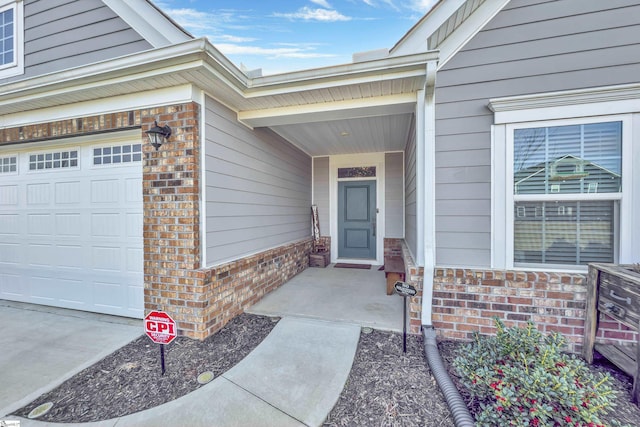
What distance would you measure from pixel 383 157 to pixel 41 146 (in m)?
5.63

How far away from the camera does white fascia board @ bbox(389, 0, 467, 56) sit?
245 cm

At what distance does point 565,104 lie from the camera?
240 centimetres

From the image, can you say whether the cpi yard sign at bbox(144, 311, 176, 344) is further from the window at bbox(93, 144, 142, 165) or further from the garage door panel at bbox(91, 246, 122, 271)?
the window at bbox(93, 144, 142, 165)

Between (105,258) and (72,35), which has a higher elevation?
(72,35)

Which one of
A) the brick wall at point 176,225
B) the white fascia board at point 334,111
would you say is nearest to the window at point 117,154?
the brick wall at point 176,225

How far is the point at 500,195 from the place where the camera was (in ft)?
8.49

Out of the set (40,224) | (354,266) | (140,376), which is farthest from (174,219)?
(354,266)

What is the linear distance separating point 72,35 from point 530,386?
5.57 metres

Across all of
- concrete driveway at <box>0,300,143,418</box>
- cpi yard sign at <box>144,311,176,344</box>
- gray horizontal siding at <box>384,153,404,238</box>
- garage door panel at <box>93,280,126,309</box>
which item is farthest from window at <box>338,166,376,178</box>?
cpi yard sign at <box>144,311,176,344</box>

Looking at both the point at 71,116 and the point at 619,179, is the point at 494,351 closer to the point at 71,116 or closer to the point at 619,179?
the point at 619,179

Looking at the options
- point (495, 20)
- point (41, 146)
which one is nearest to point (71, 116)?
point (41, 146)

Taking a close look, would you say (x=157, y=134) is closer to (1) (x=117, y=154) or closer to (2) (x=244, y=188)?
(1) (x=117, y=154)

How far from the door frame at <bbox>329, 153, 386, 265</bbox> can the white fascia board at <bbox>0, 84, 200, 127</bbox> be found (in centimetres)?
380

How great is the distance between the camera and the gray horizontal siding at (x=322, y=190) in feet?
20.4
